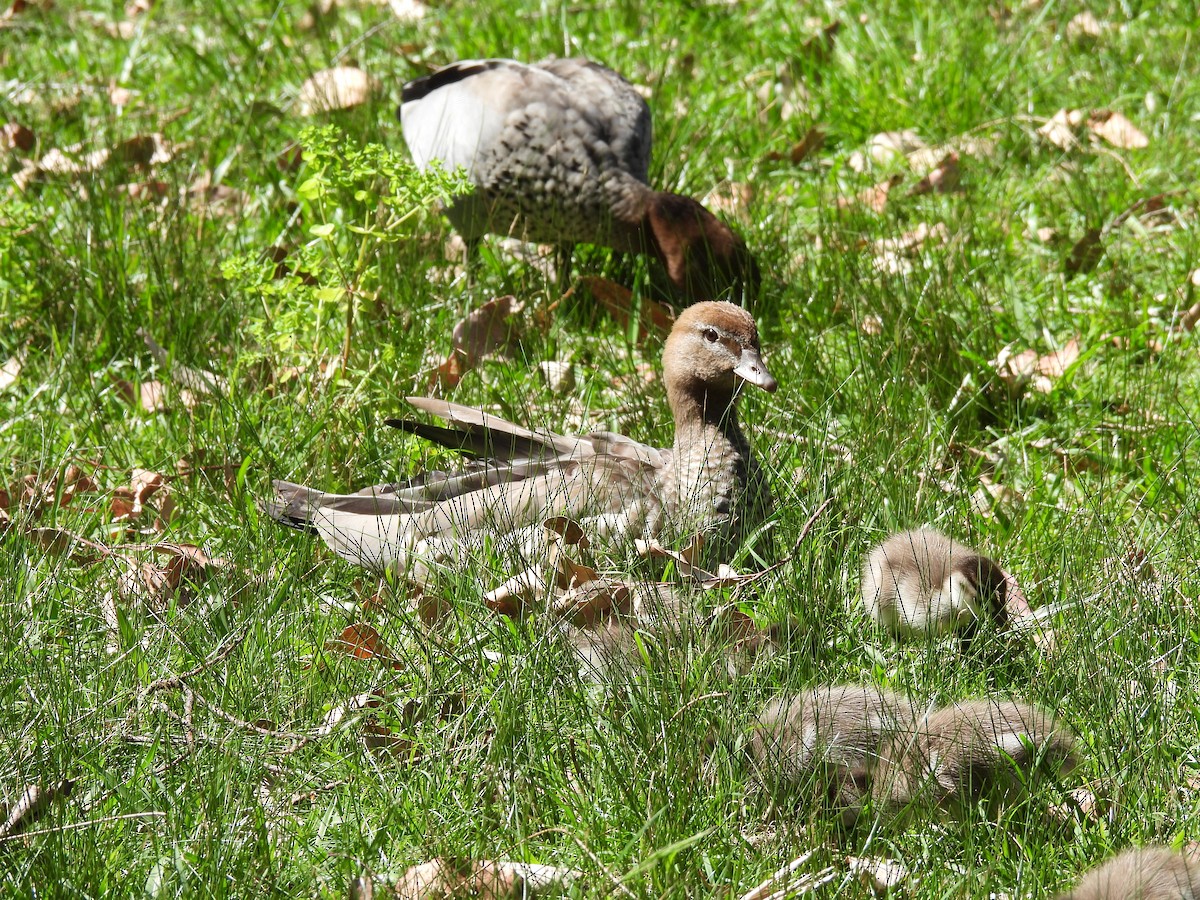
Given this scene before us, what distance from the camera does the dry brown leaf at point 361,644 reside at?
314 centimetres

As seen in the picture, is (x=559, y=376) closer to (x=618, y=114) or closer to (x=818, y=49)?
(x=618, y=114)

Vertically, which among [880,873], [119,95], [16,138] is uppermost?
[119,95]

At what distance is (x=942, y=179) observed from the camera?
18.4 feet

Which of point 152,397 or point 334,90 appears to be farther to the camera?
point 334,90

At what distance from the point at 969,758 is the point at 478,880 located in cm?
97

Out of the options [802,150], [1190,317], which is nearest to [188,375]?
[802,150]

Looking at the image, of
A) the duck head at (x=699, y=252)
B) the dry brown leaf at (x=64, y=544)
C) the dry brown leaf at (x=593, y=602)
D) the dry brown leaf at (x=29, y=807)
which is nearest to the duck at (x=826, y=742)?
the dry brown leaf at (x=593, y=602)

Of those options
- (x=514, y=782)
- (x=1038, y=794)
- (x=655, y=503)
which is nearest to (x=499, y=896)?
(x=514, y=782)

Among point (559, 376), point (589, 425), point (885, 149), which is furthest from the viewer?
point (885, 149)

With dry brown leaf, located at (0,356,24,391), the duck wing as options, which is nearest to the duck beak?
the duck wing

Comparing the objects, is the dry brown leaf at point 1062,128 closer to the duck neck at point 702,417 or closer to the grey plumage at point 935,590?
the duck neck at point 702,417

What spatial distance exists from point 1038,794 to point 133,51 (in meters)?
6.05

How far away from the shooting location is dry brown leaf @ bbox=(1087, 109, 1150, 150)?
580 centimetres

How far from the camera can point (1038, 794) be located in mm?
2541
